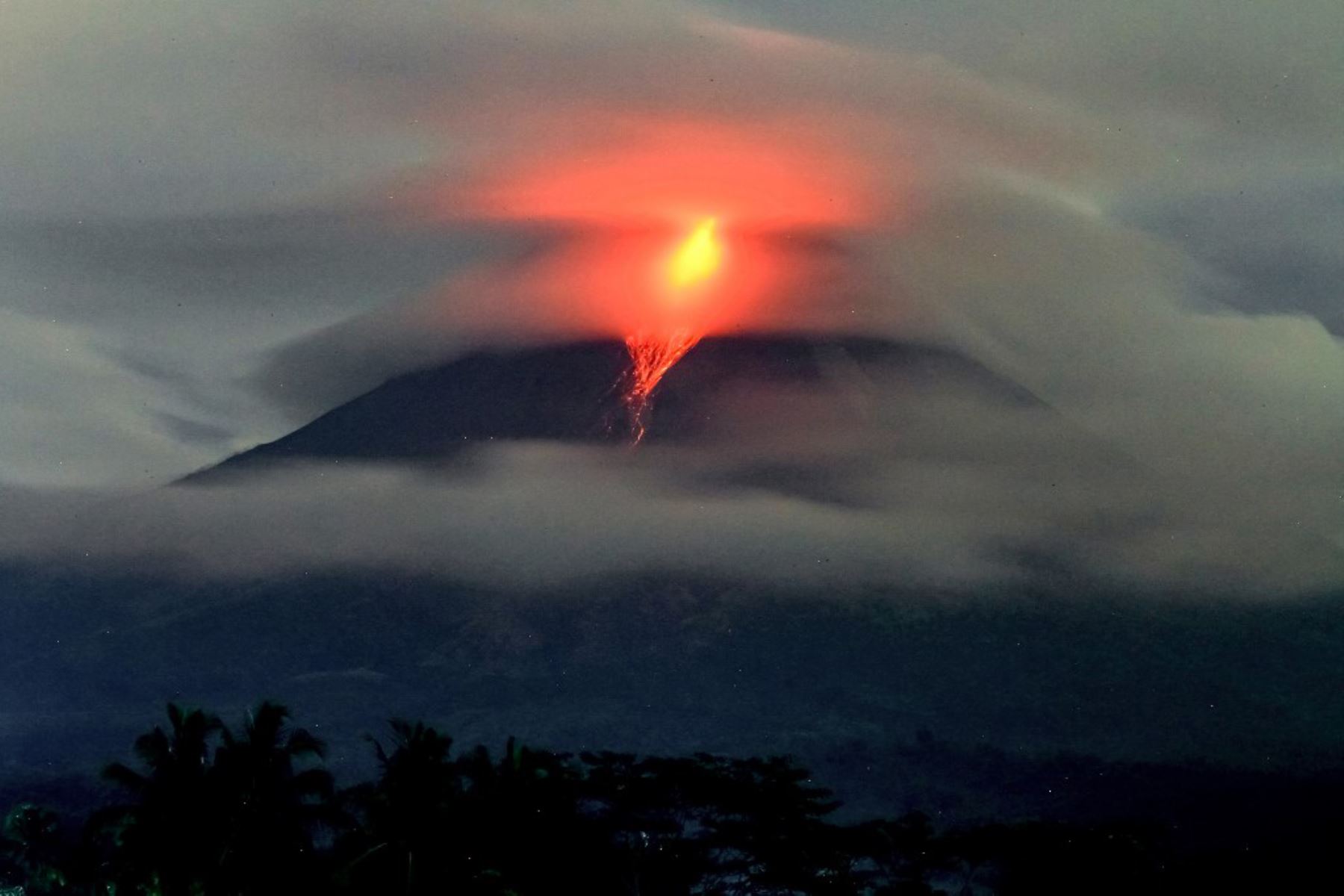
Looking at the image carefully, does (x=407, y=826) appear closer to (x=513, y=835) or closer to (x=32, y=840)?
(x=513, y=835)

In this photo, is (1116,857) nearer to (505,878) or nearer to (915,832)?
(915,832)

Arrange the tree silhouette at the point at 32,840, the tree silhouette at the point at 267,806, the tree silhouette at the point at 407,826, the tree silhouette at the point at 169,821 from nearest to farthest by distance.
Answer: the tree silhouette at the point at 407,826 → the tree silhouette at the point at 267,806 → the tree silhouette at the point at 169,821 → the tree silhouette at the point at 32,840

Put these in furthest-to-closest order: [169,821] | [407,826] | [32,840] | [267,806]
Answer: [32,840], [267,806], [169,821], [407,826]

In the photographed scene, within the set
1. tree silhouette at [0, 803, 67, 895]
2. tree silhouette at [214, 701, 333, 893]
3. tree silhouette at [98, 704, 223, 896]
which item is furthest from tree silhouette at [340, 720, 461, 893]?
tree silhouette at [0, 803, 67, 895]

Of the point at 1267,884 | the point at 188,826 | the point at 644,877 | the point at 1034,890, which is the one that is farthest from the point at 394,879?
the point at 1267,884

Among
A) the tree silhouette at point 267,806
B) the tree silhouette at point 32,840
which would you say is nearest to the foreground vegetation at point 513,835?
the tree silhouette at point 267,806

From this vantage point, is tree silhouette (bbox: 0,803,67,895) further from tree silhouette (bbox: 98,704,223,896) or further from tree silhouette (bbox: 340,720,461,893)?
tree silhouette (bbox: 340,720,461,893)

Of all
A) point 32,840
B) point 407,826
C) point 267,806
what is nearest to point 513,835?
point 407,826

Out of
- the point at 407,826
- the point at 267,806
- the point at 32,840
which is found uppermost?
the point at 267,806

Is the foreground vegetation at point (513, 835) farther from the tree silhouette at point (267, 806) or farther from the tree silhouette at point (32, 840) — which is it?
the tree silhouette at point (32, 840)
